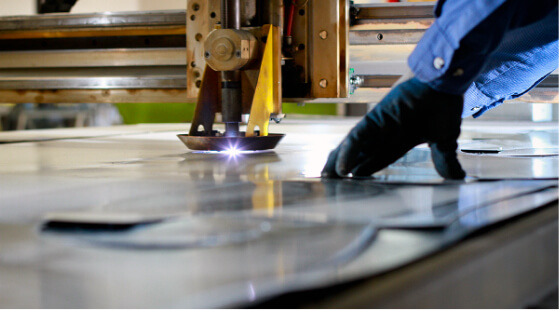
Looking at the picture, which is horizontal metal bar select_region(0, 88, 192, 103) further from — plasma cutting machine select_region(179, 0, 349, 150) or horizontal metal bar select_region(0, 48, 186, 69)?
plasma cutting machine select_region(179, 0, 349, 150)

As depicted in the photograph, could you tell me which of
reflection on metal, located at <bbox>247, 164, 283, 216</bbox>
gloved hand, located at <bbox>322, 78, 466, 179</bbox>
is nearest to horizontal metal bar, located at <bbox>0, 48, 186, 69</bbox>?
reflection on metal, located at <bbox>247, 164, 283, 216</bbox>

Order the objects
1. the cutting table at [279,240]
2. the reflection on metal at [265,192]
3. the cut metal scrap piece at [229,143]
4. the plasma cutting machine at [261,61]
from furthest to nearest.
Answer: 1. the cut metal scrap piece at [229,143]
2. the plasma cutting machine at [261,61]
3. the reflection on metal at [265,192]
4. the cutting table at [279,240]

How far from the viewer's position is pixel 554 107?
4.81 m

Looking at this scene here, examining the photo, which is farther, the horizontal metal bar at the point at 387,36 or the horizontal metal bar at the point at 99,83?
the horizontal metal bar at the point at 99,83

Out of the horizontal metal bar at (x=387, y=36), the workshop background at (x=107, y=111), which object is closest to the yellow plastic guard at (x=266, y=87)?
the horizontal metal bar at (x=387, y=36)

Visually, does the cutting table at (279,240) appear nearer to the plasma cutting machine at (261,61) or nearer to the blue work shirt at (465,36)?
the blue work shirt at (465,36)

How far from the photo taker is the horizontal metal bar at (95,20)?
2516 millimetres

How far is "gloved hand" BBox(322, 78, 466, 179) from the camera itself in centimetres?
98

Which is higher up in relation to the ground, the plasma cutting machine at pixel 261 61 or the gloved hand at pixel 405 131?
the plasma cutting machine at pixel 261 61

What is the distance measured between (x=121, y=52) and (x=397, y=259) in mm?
2444

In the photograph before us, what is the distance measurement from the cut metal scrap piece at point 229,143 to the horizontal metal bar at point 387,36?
3.19 ft

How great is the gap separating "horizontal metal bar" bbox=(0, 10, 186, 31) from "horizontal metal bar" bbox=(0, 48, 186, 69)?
19cm

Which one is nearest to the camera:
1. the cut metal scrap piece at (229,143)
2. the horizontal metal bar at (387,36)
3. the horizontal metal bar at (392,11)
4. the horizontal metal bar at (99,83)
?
the cut metal scrap piece at (229,143)

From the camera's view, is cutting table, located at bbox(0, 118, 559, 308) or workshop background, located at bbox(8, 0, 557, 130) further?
workshop background, located at bbox(8, 0, 557, 130)
